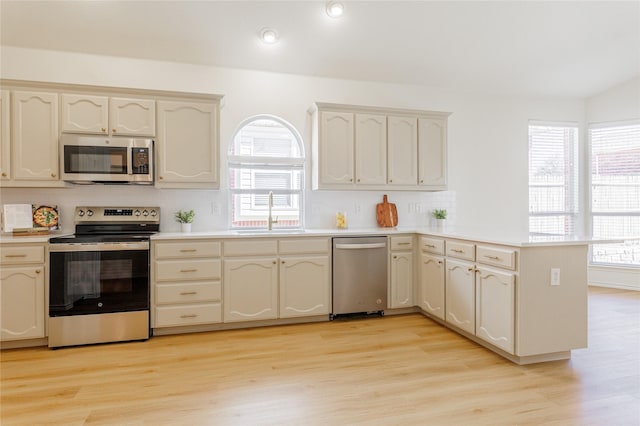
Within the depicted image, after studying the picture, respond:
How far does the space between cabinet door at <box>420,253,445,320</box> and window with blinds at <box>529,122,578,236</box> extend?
7.62ft

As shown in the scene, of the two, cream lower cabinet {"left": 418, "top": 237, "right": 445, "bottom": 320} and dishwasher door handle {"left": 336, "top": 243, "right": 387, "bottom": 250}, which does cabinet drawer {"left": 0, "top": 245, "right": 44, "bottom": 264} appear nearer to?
dishwasher door handle {"left": 336, "top": 243, "right": 387, "bottom": 250}

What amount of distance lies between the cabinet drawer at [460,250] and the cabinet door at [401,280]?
1.96 feet

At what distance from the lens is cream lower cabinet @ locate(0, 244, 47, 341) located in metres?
2.99

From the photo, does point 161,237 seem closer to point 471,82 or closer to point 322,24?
point 322,24

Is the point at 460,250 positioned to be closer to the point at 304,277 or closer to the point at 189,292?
the point at 304,277

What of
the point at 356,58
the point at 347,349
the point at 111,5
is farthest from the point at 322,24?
the point at 347,349

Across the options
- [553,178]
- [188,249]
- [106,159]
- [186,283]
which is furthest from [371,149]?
[553,178]

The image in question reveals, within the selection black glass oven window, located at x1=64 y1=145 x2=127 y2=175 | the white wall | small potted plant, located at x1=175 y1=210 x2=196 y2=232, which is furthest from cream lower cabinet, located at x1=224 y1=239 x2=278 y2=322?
black glass oven window, located at x1=64 y1=145 x2=127 y2=175

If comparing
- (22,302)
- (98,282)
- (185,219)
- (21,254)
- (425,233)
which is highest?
(185,219)

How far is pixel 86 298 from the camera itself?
3129mm

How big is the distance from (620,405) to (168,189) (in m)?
3.95

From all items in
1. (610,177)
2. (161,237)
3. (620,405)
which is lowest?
(620,405)

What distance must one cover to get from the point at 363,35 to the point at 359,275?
2415 mm

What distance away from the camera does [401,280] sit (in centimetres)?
395
